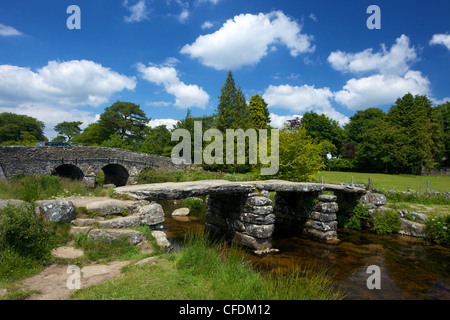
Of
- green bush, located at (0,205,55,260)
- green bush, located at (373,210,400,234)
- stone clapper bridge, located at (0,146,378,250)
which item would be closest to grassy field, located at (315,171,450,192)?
green bush, located at (373,210,400,234)

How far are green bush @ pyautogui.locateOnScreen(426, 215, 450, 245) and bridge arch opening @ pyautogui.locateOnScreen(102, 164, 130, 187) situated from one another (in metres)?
24.8

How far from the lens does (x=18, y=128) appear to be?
166 ft

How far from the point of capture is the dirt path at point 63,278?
3686 millimetres

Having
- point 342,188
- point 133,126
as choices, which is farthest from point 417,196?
point 133,126

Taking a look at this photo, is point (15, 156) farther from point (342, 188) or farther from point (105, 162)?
point (342, 188)

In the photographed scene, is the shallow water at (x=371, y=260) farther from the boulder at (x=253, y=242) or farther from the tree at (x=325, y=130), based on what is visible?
the tree at (x=325, y=130)

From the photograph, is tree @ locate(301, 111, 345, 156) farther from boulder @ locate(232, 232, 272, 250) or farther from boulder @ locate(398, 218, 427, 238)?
boulder @ locate(232, 232, 272, 250)

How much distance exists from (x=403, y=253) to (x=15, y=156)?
934 inches

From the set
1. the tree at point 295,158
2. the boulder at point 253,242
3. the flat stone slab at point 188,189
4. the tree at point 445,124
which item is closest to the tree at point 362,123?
the tree at point 445,124

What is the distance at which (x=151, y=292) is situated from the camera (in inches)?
144

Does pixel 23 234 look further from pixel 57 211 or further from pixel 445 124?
pixel 445 124

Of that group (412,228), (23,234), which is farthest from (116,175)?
(412,228)

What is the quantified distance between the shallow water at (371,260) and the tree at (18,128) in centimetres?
5280
